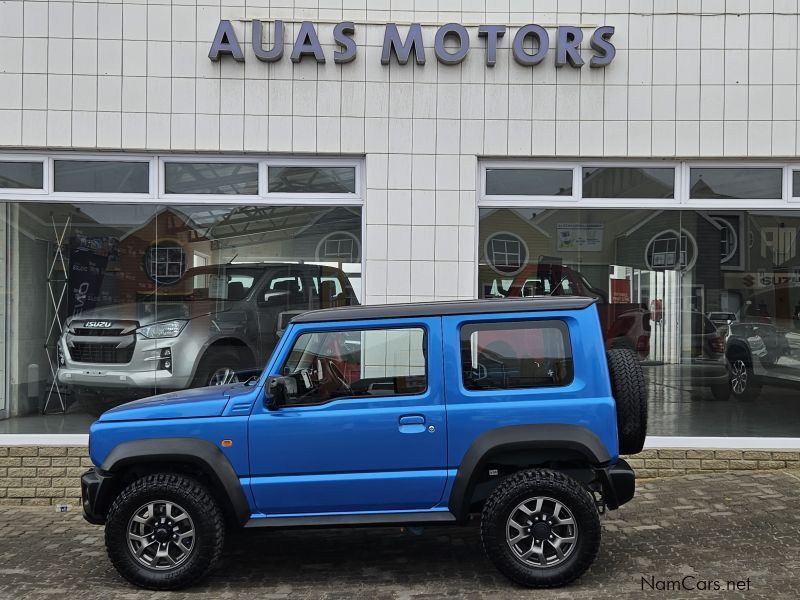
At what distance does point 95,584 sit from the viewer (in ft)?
15.9

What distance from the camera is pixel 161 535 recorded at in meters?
4.60

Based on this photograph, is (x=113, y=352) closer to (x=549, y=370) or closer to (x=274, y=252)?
(x=274, y=252)

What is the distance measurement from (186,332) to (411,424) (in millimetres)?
3522

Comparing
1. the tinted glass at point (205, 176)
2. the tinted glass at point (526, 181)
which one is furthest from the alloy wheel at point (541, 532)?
the tinted glass at point (205, 176)

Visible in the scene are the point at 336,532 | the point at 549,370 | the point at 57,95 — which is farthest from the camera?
the point at 57,95

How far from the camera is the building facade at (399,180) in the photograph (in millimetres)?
7070

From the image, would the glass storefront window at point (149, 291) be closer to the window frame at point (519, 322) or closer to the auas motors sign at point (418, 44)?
the auas motors sign at point (418, 44)

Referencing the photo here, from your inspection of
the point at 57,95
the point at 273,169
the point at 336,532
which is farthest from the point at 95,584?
the point at 57,95

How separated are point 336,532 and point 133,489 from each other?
1.83 meters

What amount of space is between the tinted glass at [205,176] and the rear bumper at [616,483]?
438cm

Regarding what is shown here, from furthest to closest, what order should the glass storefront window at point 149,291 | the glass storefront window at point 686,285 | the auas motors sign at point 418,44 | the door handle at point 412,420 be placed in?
the glass storefront window at point 686,285, the glass storefront window at point 149,291, the auas motors sign at point 418,44, the door handle at point 412,420

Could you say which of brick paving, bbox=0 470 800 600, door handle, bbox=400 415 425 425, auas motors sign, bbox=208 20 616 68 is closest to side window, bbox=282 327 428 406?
door handle, bbox=400 415 425 425

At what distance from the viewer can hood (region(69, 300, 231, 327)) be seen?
23.9 feet

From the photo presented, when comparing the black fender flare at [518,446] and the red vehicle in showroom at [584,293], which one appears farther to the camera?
the red vehicle in showroom at [584,293]
